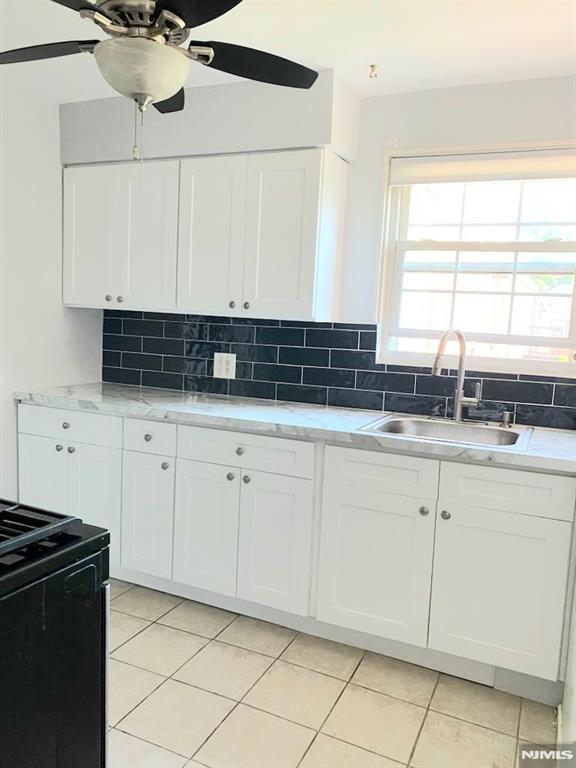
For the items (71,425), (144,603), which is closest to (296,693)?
(144,603)

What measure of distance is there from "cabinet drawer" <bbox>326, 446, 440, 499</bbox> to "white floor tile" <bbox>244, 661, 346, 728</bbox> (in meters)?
0.74

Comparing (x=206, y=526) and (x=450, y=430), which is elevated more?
(x=450, y=430)

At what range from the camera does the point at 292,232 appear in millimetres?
2646

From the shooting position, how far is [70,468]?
2936 millimetres

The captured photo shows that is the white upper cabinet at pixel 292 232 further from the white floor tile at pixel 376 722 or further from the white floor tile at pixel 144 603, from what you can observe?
the white floor tile at pixel 376 722

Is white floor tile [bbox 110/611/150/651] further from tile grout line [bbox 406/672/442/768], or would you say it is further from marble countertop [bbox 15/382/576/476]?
tile grout line [bbox 406/672/442/768]

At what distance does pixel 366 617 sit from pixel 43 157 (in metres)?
2.62

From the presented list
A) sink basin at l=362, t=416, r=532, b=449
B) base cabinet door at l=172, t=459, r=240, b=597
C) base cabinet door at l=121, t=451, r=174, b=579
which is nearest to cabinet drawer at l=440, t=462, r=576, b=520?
sink basin at l=362, t=416, r=532, b=449

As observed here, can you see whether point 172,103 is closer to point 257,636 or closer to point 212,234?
point 212,234

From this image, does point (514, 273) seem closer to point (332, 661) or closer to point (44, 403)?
point (332, 661)

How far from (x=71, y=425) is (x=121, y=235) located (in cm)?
97

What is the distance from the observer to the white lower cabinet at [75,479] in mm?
2855

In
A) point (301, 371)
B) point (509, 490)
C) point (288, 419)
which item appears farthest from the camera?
point (301, 371)

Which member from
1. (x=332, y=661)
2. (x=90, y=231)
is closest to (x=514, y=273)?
(x=332, y=661)
